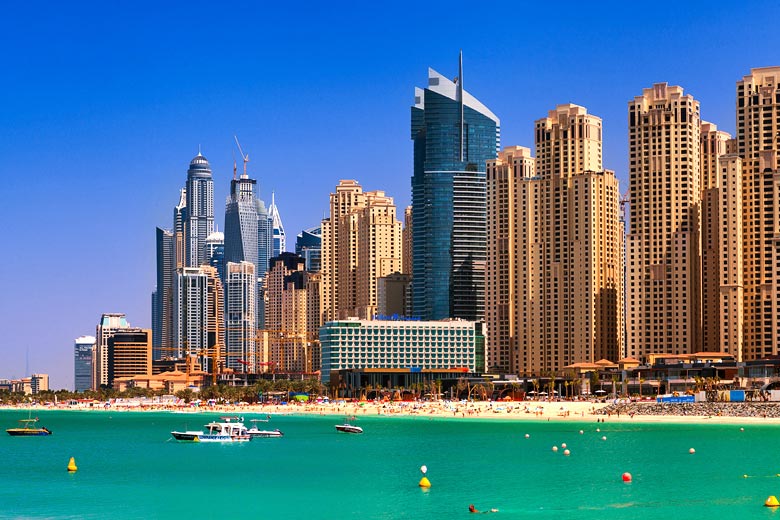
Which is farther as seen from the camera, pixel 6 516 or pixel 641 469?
pixel 641 469

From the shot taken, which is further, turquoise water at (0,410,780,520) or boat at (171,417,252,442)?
boat at (171,417,252,442)

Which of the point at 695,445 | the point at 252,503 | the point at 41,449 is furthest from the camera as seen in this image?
the point at 41,449

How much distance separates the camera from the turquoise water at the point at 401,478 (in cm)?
9512

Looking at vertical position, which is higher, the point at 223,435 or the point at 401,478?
the point at 401,478

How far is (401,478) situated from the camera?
387 ft

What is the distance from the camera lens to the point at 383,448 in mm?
161000

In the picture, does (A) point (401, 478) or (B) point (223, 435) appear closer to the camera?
(A) point (401, 478)

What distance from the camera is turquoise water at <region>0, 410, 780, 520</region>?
95.1m

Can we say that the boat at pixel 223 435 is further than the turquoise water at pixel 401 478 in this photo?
Yes

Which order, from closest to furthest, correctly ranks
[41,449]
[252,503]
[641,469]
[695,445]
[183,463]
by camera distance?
[252,503] < [641,469] < [183,463] < [695,445] < [41,449]

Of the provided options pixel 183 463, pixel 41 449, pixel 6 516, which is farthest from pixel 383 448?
pixel 6 516

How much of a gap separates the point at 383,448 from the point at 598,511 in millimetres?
70748

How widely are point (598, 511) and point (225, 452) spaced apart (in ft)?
236

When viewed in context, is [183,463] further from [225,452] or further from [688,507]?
[688,507]
